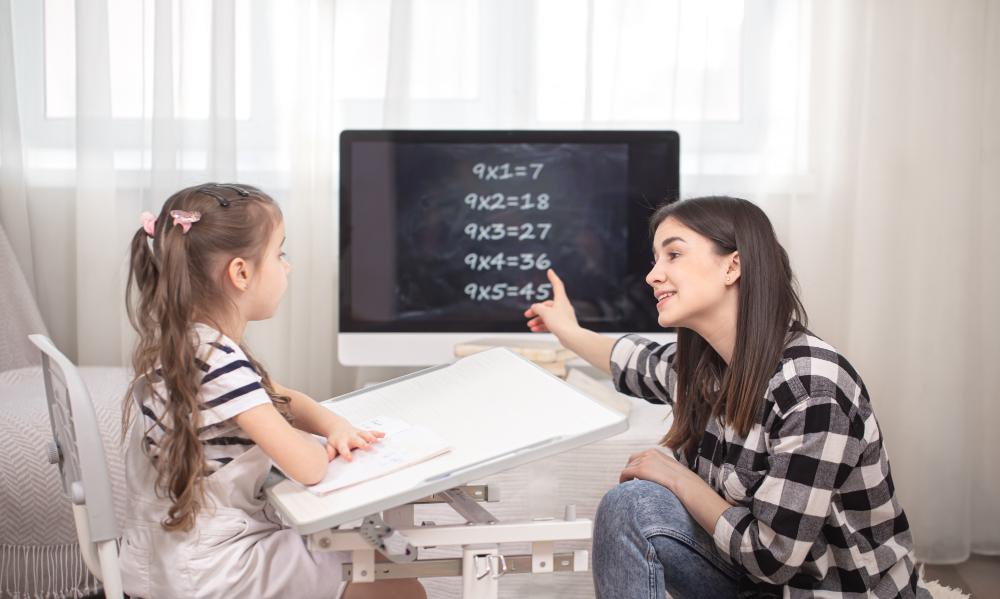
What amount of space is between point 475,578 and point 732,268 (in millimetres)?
550

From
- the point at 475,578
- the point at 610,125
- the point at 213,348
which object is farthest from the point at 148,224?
the point at 610,125

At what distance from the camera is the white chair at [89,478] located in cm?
73

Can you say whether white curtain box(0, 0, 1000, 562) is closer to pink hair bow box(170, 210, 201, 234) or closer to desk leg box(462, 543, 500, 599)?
pink hair bow box(170, 210, 201, 234)

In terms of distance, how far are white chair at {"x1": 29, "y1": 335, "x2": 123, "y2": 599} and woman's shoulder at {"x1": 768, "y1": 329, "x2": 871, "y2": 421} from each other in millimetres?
813

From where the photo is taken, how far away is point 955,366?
172 centimetres

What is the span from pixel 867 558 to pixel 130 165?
1.85 m

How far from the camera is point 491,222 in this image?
5.07 feet

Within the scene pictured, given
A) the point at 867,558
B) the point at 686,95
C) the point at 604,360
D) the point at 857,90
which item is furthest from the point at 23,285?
the point at 857,90

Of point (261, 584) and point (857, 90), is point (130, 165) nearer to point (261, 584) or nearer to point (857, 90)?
point (261, 584)

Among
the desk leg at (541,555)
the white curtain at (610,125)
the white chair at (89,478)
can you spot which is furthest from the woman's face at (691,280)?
the white curtain at (610,125)

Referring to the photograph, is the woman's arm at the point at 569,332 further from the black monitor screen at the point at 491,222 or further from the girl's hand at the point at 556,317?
the black monitor screen at the point at 491,222

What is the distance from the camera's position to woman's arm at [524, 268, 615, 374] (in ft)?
4.13

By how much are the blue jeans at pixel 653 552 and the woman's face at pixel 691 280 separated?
0.26 m

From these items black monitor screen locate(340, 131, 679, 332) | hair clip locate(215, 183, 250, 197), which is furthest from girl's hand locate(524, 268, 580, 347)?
hair clip locate(215, 183, 250, 197)
